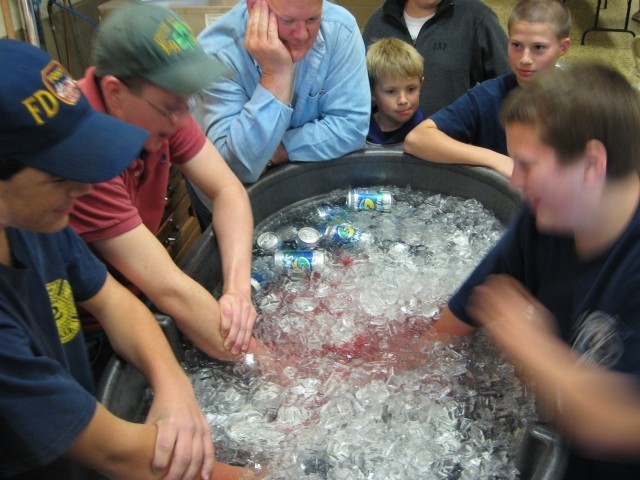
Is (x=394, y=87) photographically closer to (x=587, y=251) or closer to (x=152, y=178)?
(x=152, y=178)

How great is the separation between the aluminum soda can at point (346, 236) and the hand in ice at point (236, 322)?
15.0 inches

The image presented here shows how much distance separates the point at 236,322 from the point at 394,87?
1130mm

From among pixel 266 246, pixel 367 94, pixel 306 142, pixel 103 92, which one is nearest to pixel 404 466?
pixel 266 246

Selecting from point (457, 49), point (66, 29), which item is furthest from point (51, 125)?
point (66, 29)

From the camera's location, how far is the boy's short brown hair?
2.60 feet

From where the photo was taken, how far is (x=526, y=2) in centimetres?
181

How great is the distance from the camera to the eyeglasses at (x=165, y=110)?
104cm

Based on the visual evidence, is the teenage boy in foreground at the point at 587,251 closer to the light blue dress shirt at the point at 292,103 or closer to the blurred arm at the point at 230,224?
the blurred arm at the point at 230,224

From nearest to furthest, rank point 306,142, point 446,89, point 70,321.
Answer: point 70,321
point 306,142
point 446,89

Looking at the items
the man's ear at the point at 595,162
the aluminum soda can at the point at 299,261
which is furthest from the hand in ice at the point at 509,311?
the aluminum soda can at the point at 299,261

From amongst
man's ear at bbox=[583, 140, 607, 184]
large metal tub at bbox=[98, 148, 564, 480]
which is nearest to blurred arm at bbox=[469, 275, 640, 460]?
man's ear at bbox=[583, 140, 607, 184]

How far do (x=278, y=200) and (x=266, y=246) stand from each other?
245 millimetres

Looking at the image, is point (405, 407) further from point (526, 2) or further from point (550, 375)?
point (526, 2)

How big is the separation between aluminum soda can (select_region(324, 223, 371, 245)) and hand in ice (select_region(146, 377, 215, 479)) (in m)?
0.65
